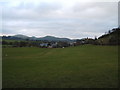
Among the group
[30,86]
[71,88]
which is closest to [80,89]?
[71,88]

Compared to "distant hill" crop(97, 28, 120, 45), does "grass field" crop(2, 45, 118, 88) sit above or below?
below

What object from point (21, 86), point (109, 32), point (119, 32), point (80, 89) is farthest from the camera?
point (109, 32)

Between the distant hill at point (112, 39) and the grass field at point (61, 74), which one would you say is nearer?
the grass field at point (61, 74)

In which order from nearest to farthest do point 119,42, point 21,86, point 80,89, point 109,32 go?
point 80,89
point 21,86
point 119,42
point 109,32

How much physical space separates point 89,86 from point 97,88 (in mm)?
371

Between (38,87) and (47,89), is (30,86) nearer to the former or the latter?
(38,87)

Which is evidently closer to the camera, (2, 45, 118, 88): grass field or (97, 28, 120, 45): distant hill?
(2, 45, 118, 88): grass field

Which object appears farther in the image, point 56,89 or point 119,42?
point 119,42

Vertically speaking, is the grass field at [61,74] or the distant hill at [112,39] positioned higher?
the distant hill at [112,39]

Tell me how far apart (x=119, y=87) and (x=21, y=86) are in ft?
12.3

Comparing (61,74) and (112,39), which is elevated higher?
(112,39)

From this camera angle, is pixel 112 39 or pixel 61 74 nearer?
pixel 61 74

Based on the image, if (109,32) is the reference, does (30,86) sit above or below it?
below

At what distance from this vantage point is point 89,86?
6.53 m
